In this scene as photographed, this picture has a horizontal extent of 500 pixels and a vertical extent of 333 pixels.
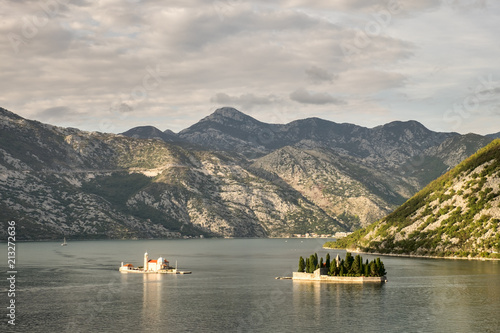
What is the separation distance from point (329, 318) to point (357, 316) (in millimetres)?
7574

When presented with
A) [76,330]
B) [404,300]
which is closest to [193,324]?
[76,330]

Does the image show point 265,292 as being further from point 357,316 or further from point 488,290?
point 488,290

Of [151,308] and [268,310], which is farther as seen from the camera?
[151,308]

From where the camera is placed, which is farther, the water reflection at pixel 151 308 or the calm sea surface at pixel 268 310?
the water reflection at pixel 151 308

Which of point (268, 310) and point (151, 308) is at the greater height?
point (268, 310)

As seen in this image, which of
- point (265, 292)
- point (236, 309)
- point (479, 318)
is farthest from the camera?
point (265, 292)

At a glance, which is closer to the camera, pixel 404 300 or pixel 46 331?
pixel 46 331

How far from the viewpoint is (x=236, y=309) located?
16212cm

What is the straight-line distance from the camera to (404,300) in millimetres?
172250

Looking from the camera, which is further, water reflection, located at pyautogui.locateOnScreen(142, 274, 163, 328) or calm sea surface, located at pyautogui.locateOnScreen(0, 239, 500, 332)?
water reflection, located at pyautogui.locateOnScreen(142, 274, 163, 328)

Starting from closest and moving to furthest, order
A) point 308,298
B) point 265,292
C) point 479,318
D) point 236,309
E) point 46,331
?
1. point 46,331
2. point 479,318
3. point 236,309
4. point 308,298
5. point 265,292

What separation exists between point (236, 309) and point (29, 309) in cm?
5904

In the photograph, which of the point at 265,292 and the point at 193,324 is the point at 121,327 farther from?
the point at 265,292

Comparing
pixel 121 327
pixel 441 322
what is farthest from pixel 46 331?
pixel 441 322
